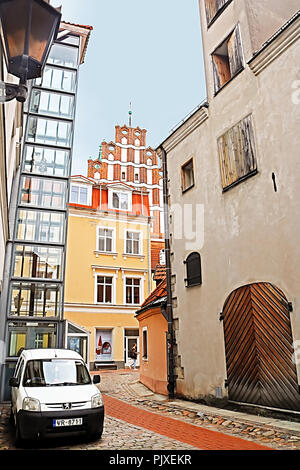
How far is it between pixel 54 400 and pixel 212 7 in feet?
45.2

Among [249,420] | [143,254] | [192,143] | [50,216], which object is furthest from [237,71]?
[143,254]

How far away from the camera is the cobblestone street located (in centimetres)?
654

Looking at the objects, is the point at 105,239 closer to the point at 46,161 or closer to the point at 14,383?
the point at 46,161

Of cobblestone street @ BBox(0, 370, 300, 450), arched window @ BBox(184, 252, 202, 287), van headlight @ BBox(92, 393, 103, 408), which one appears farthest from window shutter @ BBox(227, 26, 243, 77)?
van headlight @ BBox(92, 393, 103, 408)

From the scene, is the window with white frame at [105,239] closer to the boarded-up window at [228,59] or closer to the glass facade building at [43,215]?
the glass facade building at [43,215]

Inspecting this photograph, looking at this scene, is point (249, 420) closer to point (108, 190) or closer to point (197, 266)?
point (197, 266)

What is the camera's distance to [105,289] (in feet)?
86.5

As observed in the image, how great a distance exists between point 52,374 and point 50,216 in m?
7.86

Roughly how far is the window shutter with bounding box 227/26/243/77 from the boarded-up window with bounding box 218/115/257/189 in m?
1.98

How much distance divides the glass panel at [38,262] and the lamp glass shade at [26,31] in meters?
11.1

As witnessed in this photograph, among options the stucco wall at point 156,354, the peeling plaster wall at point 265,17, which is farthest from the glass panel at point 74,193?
the peeling plaster wall at point 265,17

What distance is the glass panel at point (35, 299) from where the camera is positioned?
43.1 ft

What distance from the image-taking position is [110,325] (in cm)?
2567

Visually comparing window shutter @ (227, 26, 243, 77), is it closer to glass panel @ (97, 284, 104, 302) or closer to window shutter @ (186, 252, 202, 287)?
window shutter @ (186, 252, 202, 287)
